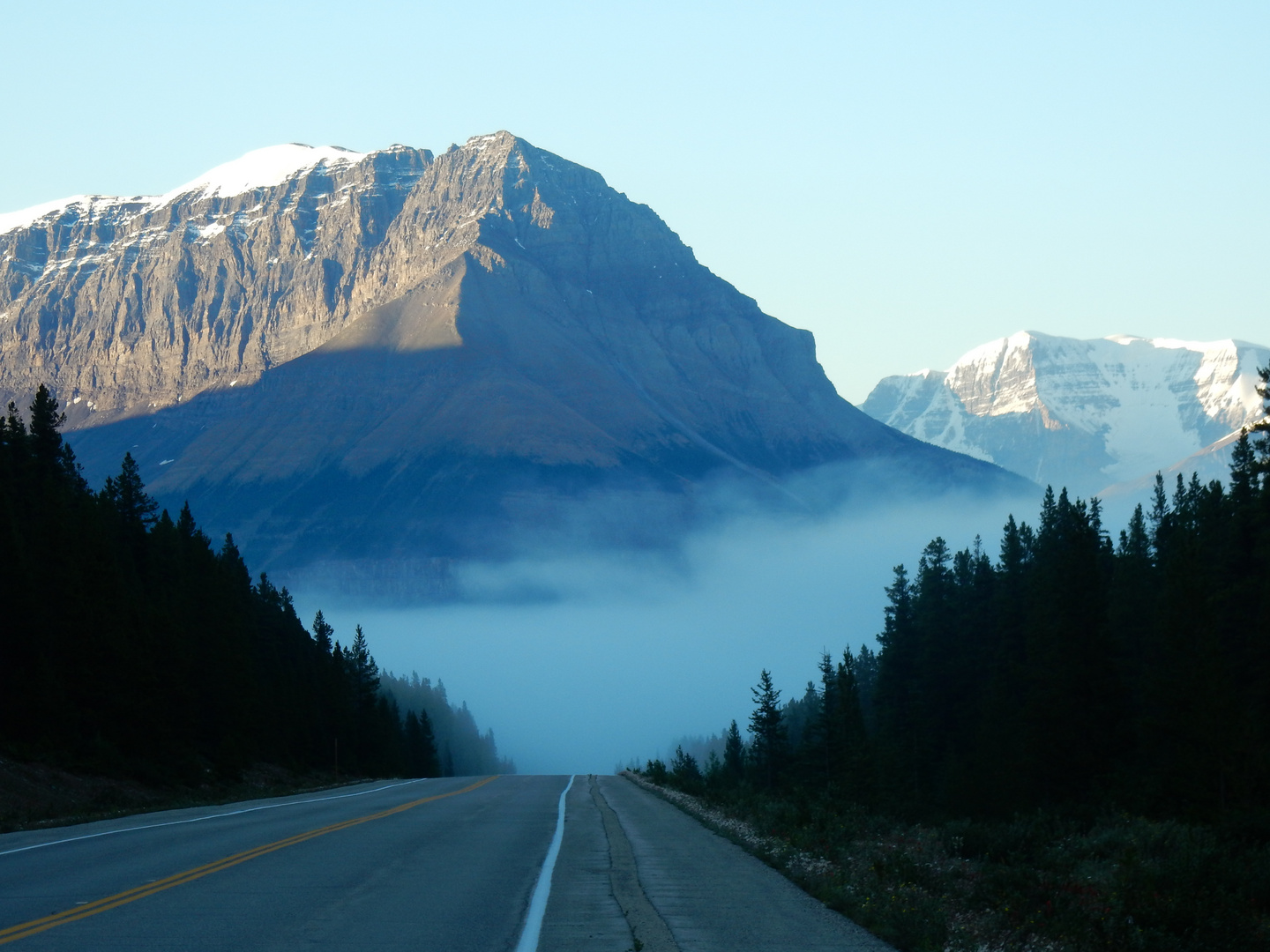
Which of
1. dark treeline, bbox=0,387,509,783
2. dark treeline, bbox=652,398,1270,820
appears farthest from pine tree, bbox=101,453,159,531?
dark treeline, bbox=652,398,1270,820

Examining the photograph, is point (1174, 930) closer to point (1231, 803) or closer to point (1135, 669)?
point (1231, 803)

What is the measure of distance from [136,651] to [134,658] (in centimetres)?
43

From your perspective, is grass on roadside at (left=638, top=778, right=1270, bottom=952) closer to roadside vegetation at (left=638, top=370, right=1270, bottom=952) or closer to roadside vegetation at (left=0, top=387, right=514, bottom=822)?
roadside vegetation at (left=638, top=370, right=1270, bottom=952)

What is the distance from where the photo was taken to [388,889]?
1509 centimetres

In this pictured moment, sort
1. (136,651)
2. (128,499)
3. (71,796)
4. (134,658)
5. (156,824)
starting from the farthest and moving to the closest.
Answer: (128,499) < (136,651) < (134,658) < (71,796) < (156,824)

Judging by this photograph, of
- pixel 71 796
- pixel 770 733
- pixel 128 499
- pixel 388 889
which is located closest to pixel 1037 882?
pixel 388 889

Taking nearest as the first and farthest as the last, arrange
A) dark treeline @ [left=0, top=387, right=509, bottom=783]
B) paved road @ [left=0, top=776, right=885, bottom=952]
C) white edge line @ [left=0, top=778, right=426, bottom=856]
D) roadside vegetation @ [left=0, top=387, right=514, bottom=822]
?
1. paved road @ [left=0, top=776, right=885, bottom=952]
2. white edge line @ [left=0, top=778, right=426, bottom=856]
3. roadside vegetation @ [left=0, top=387, right=514, bottom=822]
4. dark treeline @ [left=0, top=387, right=509, bottom=783]

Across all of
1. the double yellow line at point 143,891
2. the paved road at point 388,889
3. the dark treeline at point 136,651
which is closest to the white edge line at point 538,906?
the paved road at point 388,889

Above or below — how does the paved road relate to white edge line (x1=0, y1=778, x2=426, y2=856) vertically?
below

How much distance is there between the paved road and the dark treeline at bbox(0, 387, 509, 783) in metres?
19.0

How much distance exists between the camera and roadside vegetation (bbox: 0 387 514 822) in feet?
138

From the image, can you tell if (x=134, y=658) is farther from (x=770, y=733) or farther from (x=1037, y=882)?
(x=770, y=733)

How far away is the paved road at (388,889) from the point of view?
12016 millimetres

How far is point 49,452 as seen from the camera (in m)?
70.6
